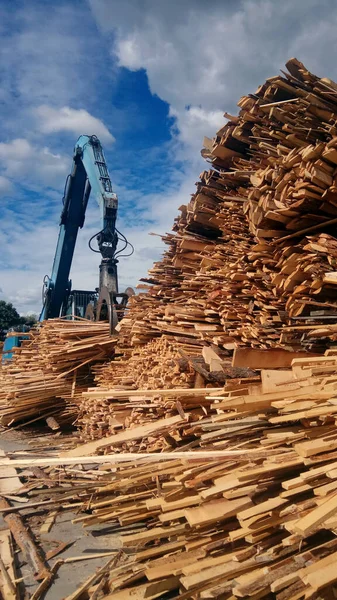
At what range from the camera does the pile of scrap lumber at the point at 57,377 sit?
7410 mm

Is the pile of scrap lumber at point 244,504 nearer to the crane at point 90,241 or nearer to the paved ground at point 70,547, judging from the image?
the paved ground at point 70,547

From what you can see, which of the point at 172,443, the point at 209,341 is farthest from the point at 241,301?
the point at 172,443

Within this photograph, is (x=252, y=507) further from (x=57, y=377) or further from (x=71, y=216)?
(x=71, y=216)

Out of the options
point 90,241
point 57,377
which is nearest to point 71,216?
point 90,241

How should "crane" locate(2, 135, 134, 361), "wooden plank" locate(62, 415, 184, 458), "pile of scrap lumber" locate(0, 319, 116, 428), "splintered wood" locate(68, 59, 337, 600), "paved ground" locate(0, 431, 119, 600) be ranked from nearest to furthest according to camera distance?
1. "splintered wood" locate(68, 59, 337, 600)
2. "paved ground" locate(0, 431, 119, 600)
3. "wooden plank" locate(62, 415, 184, 458)
4. "pile of scrap lumber" locate(0, 319, 116, 428)
5. "crane" locate(2, 135, 134, 361)

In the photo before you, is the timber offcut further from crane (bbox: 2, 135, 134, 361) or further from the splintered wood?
crane (bbox: 2, 135, 134, 361)

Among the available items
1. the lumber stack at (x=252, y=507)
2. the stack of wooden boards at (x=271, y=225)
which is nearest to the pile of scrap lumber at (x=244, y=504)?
the lumber stack at (x=252, y=507)

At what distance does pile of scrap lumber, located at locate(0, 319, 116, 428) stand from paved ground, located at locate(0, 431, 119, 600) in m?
3.04

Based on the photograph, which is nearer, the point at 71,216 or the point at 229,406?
the point at 229,406

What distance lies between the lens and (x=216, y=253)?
508 centimetres

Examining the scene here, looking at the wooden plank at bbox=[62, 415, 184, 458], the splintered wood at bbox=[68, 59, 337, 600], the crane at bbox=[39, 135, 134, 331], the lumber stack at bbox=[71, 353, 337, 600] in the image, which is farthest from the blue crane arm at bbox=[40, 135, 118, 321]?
the lumber stack at bbox=[71, 353, 337, 600]

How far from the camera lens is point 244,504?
258 cm

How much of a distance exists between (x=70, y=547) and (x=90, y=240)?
7.06 m

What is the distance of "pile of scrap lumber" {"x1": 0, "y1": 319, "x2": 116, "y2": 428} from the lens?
24.3 feet
